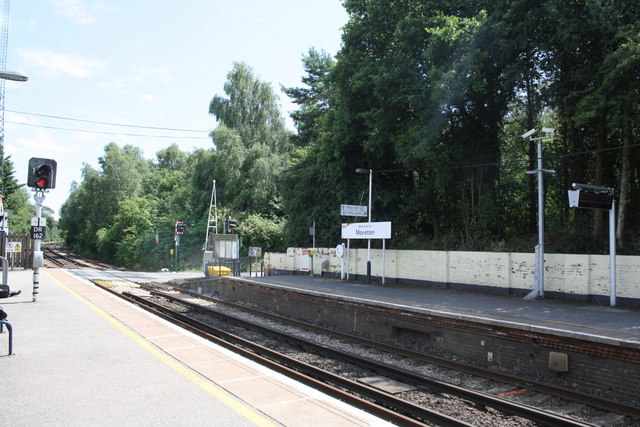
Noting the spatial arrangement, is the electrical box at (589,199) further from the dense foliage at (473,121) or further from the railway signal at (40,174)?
the railway signal at (40,174)

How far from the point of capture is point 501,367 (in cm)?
948

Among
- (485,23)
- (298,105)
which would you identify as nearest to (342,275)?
(485,23)

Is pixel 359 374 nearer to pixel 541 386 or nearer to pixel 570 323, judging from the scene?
pixel 541 386

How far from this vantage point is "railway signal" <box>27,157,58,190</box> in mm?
11273

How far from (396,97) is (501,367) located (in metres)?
12.0

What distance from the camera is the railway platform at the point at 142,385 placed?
463 cm

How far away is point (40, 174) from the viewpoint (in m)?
11.4

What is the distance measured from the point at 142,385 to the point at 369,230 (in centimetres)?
1541

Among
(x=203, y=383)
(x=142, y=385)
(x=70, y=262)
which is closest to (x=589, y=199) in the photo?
(x=203, y=383)

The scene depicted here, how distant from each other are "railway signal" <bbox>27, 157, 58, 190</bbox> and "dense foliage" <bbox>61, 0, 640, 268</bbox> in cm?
1227

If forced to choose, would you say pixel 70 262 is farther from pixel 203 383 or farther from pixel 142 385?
pixel 203 383

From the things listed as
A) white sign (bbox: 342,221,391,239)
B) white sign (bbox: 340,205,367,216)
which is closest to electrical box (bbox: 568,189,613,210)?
white sign (bbox: 342,221,391,239)

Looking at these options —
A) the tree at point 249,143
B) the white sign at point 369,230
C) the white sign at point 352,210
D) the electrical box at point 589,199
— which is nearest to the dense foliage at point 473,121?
the electrical box at point 589,199

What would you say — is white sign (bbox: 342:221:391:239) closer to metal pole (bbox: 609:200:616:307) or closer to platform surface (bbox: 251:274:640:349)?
platform surface (bbox: 251:274:640:349)
